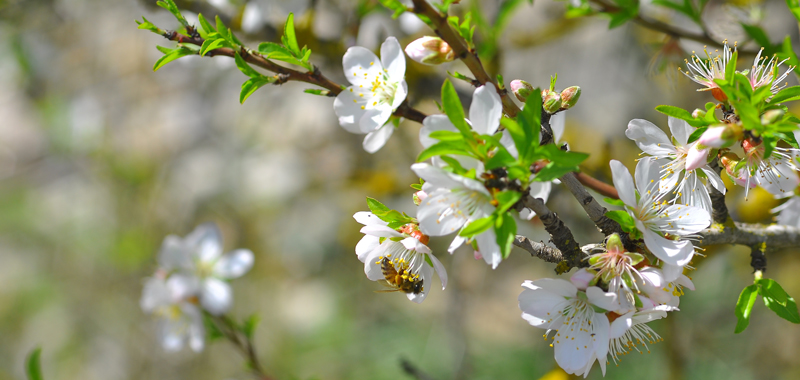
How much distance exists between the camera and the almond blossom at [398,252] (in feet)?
2.22

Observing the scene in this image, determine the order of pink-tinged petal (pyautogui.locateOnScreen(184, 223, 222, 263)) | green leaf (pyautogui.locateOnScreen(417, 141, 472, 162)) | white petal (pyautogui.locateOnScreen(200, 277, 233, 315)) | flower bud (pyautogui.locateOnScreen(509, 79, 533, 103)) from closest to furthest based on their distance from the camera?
green leaf (pyautogui.locateOnScreen(417, 141, 472, 162))
flower bud (pyautogui.locateOnScreen(509, 79, 533, 103))
white petal (pyautogui.locateOnScreen(200, 277, 233, 315))
pink-tinged petal (pyautogui.locateOnScreen(184, 223, 222, 263))

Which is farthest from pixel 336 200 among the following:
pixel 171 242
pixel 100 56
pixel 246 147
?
pixel 100 56

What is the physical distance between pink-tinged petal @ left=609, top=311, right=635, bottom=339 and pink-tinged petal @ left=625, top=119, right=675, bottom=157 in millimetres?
276

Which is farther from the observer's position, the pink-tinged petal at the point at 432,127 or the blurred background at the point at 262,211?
the blurred background at the point at 262,211

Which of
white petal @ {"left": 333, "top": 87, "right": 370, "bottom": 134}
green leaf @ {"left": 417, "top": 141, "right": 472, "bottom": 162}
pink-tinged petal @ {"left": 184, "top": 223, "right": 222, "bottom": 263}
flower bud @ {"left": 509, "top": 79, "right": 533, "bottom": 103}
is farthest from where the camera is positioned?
pink-tinged petal @ {"left": 184, "top": 223, "right": 222, "bottom": 263}

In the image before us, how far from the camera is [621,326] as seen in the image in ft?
1.98

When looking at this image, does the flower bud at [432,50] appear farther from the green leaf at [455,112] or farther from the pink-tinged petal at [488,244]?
the pink-tinged petal at [488,244]

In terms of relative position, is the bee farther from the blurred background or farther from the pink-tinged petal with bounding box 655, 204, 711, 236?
the blurred background

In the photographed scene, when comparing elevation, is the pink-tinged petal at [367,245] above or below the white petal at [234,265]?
above

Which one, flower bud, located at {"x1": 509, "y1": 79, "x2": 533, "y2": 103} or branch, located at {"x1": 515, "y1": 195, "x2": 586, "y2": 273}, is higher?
flower bud, located at {"x1": 509, "y1": 79, "x2": 533, "y2": 103}

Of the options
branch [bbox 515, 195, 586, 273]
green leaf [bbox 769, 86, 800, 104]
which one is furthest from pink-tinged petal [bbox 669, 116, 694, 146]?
branch [bbox 515, 195, 586, 273]

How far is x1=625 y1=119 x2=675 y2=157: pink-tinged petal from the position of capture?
28.9 inches

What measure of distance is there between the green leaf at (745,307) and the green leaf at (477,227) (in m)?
0.43

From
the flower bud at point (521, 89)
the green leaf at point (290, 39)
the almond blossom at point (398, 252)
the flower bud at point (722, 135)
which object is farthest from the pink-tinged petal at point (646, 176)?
the green leaf at point (290, 39)
